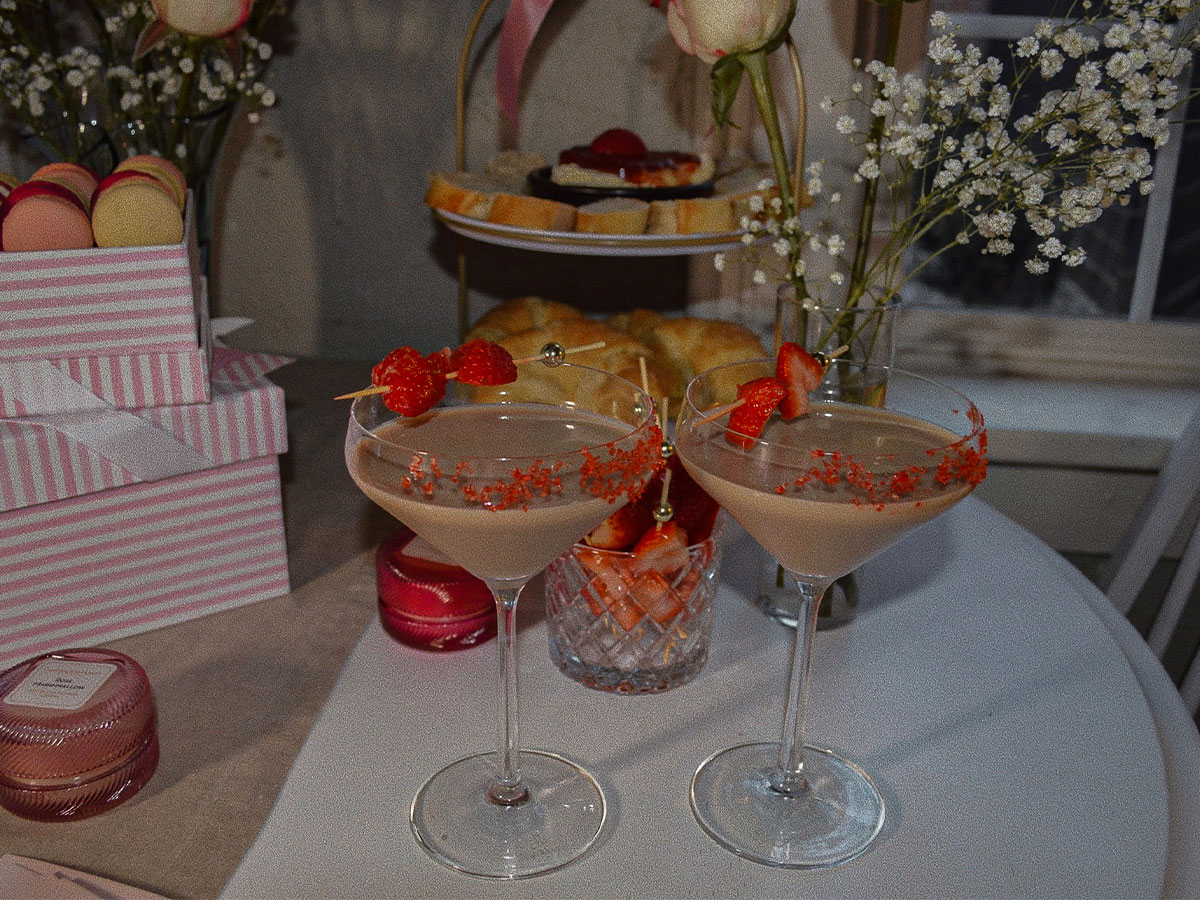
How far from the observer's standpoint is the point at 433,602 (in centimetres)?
93

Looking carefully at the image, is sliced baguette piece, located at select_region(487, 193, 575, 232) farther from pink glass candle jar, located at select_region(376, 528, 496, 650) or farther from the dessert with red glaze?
pink glass candle jar, located at select_region(376, 528, 496, 650)

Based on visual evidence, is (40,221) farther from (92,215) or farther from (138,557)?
(138,557)

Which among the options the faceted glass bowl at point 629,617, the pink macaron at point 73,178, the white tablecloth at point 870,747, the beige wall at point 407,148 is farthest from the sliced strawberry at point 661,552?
the beige wall at point 407,148

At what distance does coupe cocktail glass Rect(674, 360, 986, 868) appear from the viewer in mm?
662

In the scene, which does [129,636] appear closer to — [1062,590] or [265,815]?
[265,815]

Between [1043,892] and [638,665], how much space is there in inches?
13.4

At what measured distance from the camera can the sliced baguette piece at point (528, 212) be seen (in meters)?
1.30

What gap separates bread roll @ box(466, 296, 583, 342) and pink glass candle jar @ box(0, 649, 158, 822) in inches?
32.9

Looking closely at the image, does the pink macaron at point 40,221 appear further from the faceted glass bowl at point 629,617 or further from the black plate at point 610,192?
the black plate at point 610,192

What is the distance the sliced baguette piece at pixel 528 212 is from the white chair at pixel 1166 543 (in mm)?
766

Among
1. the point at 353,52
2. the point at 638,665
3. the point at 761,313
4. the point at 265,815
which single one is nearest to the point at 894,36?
the point at 638,665

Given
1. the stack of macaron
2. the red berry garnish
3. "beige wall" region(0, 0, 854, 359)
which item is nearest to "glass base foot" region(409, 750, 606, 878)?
the stack of macaron

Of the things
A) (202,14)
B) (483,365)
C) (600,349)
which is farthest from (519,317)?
(483,365)

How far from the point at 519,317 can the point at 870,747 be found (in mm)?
889
